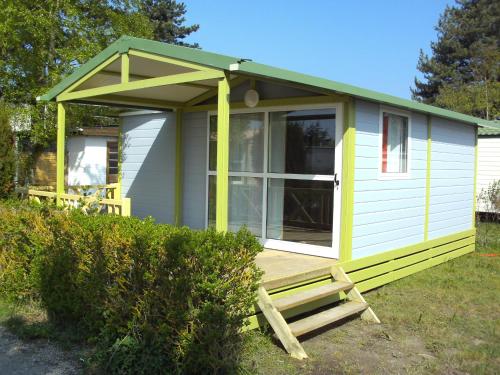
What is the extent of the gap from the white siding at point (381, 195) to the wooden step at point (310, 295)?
77 cm

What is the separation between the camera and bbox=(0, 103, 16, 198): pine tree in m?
10.1

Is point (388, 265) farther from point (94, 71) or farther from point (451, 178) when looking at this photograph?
point (94, 71)

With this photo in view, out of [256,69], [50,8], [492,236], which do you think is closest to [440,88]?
[492,236]

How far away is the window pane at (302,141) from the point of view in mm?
6434

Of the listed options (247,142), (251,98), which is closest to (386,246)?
(247,142)

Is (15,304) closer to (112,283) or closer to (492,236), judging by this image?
(112,283)

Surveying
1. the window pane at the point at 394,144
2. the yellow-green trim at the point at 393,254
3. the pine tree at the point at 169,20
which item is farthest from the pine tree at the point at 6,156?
the pine tree at the point at 169,20

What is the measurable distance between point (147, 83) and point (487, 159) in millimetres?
11603

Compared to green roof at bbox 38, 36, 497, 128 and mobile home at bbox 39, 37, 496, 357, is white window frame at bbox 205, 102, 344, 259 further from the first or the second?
green roof at bbox 38, 36, 497, 128

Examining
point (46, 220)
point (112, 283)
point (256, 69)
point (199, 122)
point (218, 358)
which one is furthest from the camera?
point (199, 122)

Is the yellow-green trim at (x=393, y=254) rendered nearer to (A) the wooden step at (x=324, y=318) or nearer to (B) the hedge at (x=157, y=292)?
(A) the wooden step at (x=324, y=318)

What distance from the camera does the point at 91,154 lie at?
1620 cm

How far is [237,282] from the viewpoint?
151 inches

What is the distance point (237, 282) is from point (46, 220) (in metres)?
2.45
